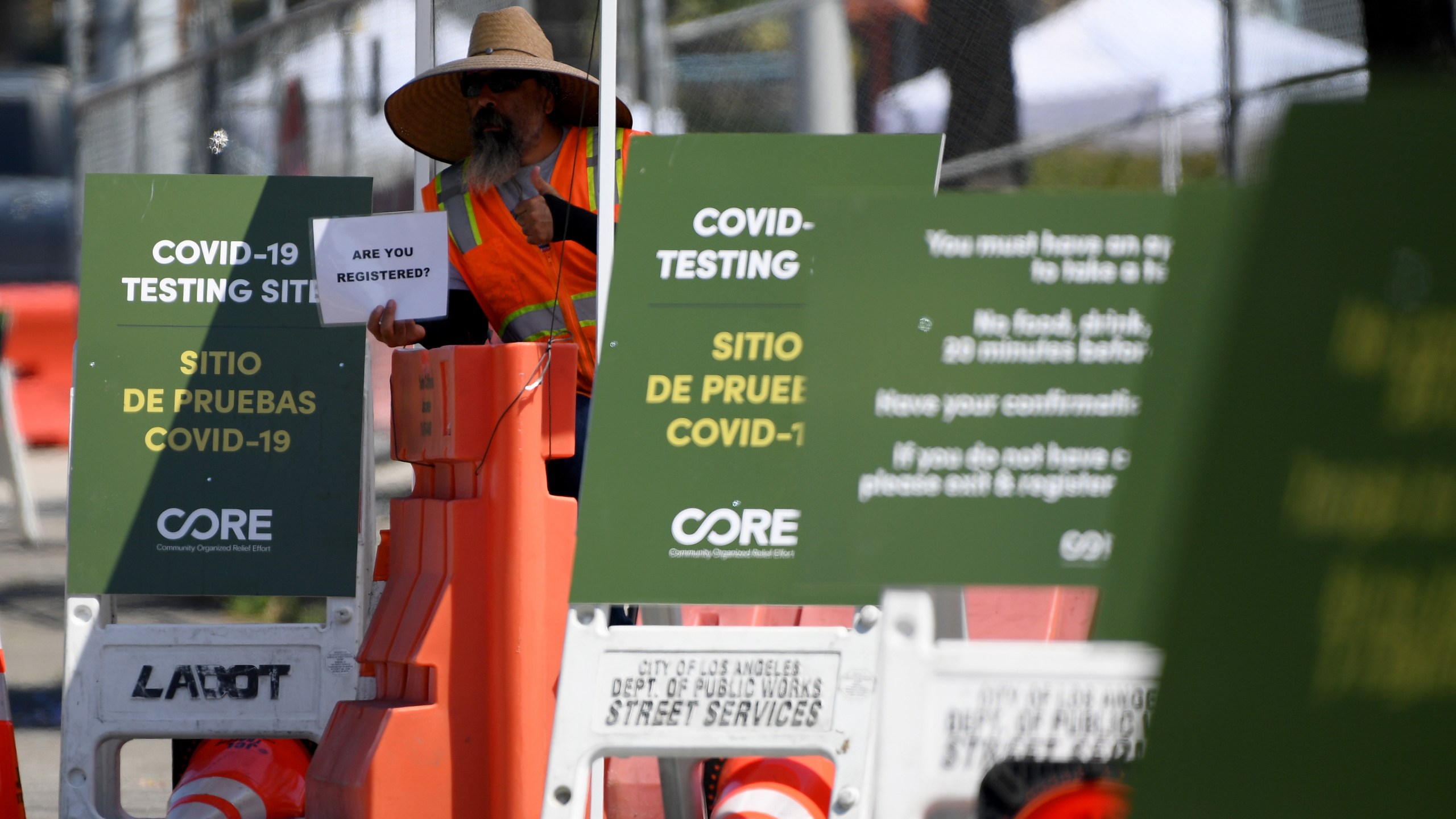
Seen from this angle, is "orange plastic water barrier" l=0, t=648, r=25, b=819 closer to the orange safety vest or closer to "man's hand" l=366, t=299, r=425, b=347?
"man's hand" l=366, t=299, r=425, b=347

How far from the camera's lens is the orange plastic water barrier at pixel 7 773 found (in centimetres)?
365

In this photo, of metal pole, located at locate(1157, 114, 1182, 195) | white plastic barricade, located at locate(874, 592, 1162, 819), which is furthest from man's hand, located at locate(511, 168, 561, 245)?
metal pole, located at locate(1157, 114, 1182, 195)

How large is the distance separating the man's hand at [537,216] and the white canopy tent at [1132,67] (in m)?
2.59

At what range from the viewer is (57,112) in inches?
574

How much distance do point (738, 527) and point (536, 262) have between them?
1.41 m

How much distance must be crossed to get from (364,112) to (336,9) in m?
0.56

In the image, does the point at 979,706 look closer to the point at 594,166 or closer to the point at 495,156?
the point at 594,166

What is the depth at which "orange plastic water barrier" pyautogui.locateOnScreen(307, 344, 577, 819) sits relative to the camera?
11.5 ft

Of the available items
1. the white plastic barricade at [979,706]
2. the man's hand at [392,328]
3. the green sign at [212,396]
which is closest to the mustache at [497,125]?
the green sign at [212,396]

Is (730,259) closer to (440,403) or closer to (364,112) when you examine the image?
(440,403)

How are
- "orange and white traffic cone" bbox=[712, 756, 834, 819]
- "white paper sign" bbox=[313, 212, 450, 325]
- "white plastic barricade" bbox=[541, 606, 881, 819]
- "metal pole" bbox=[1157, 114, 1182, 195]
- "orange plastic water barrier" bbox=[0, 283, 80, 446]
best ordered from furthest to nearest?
"orange plastic water barrier" bbox=[0, 283, 80, 446]
"metal pole" bbox=[1157, 114, 1182, 195]
"white paper sign" bbox=[313, 212, 450, 325]
"orange and white traffic cone" bbox=[712, 756, 834, 819]
"white plastic barricade" bbox=[541, 606, 881, 819]

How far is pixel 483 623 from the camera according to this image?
139 inches

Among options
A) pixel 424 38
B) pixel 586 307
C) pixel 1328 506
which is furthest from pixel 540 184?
pixel 1328 506

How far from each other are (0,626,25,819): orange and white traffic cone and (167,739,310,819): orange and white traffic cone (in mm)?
358
